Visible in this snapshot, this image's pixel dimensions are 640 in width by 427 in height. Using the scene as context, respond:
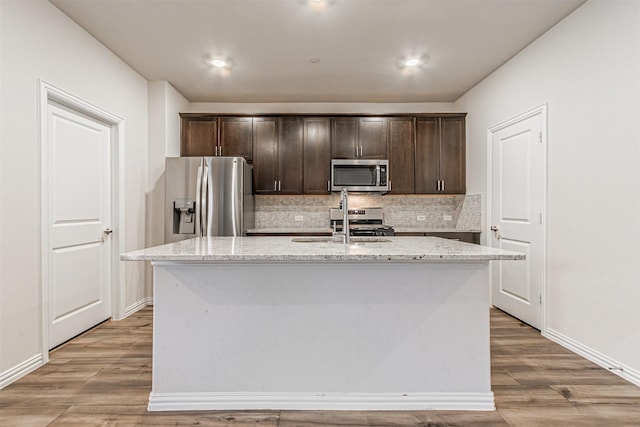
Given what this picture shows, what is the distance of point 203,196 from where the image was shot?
3.77 meters

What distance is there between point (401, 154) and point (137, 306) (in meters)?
3.56

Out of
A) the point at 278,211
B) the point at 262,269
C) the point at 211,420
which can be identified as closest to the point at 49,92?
→ the point at 262,269

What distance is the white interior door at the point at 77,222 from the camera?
8.91 feet

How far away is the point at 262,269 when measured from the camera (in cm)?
189

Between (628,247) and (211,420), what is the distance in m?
2.65

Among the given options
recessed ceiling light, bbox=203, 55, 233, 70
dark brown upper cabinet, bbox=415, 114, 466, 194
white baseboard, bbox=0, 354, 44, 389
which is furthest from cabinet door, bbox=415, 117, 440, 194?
white baseboard, bbox=0, 354, 44, 389

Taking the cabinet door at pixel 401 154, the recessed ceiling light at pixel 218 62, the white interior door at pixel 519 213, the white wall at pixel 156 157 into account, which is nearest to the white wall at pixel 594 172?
the white interior door at pixel 519 213

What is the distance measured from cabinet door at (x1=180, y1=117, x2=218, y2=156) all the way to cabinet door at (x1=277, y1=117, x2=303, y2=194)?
84cm

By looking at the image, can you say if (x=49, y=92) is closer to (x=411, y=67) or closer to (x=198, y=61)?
(x=198, y=61)

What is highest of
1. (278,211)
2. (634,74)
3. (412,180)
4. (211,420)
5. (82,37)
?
(82,37)

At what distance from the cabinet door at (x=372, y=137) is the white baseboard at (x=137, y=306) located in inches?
120

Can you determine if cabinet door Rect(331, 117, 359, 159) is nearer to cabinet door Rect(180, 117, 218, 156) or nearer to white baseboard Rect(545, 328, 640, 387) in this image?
cabinet door Rect(180, 117, 218, 156)

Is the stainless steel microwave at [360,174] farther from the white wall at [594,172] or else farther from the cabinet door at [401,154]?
the white wall at [594,172]

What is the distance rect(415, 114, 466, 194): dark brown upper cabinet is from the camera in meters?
4.50
